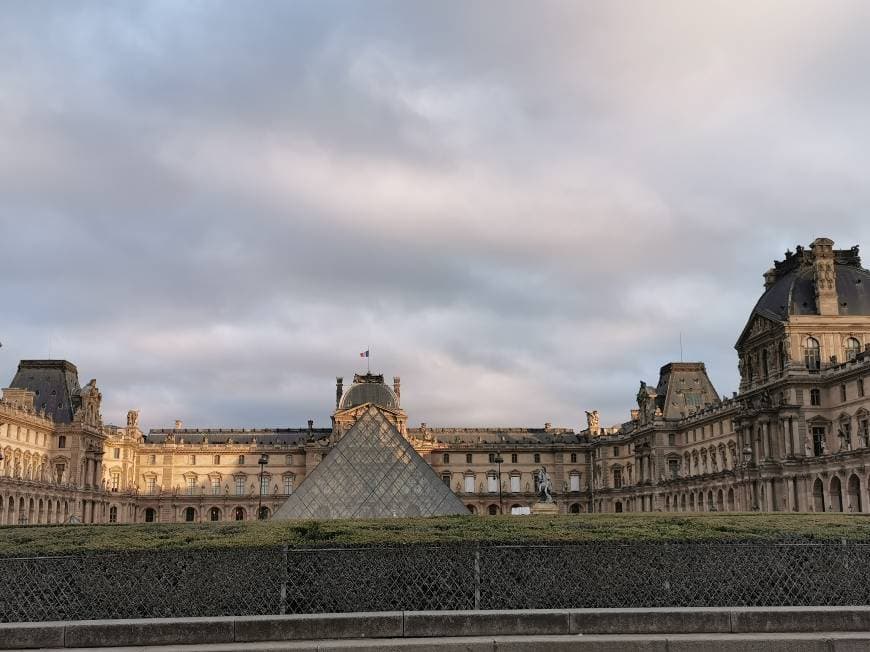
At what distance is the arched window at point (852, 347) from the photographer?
58.2 m

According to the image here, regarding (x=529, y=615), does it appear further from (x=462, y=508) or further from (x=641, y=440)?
(x=641, y=440)

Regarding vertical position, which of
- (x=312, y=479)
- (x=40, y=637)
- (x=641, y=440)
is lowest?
(x=40, y=637)

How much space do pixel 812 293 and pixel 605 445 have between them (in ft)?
129

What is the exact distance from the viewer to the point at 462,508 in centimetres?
3528

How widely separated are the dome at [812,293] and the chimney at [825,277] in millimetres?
455

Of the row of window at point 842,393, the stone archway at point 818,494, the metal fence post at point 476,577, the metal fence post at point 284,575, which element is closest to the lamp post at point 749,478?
the stone archway at point 818,494

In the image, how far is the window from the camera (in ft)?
182

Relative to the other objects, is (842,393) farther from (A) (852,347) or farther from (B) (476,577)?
(B) (476,577)

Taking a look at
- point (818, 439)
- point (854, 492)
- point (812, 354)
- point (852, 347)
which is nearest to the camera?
point (854, 492)

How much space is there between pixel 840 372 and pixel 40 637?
5284 cm

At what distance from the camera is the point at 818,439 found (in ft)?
183

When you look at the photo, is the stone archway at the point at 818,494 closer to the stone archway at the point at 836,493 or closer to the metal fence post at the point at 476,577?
the stone archway at the point at 836,493

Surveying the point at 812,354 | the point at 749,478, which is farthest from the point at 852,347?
the point at 749,478

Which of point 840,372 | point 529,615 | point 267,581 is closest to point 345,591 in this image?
point 267,581
